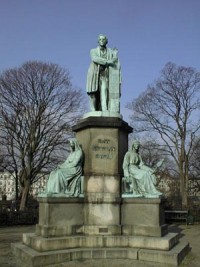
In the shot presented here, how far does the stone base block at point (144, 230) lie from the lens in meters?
10.2

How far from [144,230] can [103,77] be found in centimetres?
474

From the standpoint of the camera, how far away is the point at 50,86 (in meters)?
32.1

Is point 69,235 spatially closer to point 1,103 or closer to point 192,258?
point 192,258

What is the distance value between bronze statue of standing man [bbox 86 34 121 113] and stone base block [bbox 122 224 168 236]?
140 inches

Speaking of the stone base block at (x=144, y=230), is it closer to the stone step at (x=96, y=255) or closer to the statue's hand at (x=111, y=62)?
the stone step at (x=96, y=255)

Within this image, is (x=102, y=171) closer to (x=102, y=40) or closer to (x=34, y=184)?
(x=102, y=40)

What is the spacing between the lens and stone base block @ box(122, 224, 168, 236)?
33.6ft

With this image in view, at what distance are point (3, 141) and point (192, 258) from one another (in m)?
24.0

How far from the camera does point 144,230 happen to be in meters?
10.4

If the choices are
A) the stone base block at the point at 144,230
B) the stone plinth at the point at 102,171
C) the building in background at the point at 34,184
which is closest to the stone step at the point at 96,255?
the stone base block at the point at 144,230

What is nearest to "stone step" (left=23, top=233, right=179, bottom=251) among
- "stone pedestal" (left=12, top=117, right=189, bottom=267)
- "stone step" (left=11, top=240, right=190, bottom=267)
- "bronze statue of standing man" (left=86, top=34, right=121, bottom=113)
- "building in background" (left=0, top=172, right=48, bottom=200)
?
"stone pedestal" (left=12, top=117, right=189, bottom=267)

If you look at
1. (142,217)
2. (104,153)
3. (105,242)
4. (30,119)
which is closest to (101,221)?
(105,242)

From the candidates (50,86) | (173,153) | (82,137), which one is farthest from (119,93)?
(173,153)

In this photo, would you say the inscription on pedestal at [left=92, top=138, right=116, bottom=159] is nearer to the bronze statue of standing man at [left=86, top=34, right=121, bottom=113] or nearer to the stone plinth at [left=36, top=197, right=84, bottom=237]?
the bronze statue of standing man at [left=86, top=34, right=121, bottom=113]
